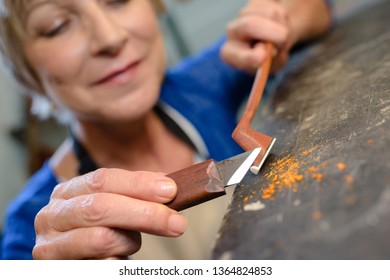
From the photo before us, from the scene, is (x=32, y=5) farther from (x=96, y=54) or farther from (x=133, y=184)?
(x=133, y=184)

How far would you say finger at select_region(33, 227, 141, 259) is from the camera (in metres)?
0.38

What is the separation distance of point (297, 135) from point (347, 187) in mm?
207

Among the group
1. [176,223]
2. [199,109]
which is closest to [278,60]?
[199,109]

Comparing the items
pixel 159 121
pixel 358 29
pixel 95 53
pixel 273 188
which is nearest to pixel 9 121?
pixel 159 121

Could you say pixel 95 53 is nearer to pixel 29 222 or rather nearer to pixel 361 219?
pixel 29 222

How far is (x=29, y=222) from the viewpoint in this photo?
737 mm

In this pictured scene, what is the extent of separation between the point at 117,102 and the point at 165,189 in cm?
44

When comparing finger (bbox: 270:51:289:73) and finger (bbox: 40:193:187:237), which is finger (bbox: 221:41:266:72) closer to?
finger (bbox: 270:51:289:73)

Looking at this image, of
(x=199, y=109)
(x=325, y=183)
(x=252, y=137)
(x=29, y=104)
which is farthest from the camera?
(x=29, y=104)

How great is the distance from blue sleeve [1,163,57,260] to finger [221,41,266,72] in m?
0.50

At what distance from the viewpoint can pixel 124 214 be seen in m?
0.38

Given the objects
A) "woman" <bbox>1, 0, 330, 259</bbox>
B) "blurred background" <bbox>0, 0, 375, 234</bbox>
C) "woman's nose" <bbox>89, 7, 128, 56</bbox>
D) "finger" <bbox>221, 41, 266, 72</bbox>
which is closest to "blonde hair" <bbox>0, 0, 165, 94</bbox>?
"woman" <bbox>1, 0, 330, 259</bbox>

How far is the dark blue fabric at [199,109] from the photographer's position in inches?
29.4
